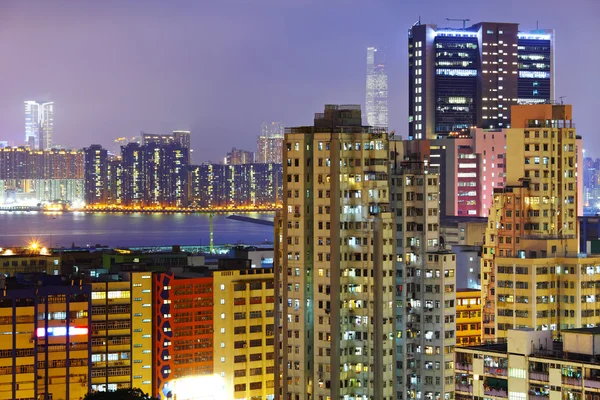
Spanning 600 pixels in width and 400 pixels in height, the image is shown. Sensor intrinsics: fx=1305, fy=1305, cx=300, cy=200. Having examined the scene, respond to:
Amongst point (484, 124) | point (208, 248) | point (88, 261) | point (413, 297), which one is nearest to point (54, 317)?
point (413, 297)

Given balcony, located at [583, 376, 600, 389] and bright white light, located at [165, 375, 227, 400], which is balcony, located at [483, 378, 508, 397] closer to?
balcony, located at [583, 376, 600, 389]

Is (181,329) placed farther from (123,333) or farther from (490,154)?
(490,154)

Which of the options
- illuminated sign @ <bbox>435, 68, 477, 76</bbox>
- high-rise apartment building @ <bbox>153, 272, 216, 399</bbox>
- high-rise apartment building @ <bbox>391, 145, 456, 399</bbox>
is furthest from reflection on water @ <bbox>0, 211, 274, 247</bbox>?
high-rise apartment building @ <bbox>391, 145, 456, 399</bbox>

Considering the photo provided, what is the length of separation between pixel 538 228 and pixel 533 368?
1740 cm

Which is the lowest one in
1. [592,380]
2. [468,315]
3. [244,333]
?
[244,333]

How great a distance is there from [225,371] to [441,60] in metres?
50.1

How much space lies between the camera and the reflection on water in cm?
14000

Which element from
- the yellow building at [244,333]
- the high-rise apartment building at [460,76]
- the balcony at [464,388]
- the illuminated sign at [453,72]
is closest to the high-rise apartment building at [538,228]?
the yellow building at [244,333]

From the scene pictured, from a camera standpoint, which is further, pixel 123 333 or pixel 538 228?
pixel 123 333

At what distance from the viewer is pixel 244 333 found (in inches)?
1994

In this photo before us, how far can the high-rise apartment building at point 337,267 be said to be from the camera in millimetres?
35438

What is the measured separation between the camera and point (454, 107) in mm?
95750

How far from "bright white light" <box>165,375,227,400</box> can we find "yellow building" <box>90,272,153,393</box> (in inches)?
112

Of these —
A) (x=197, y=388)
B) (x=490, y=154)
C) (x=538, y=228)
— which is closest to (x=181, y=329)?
(x=197, y=388)
